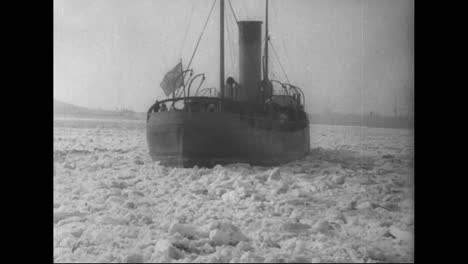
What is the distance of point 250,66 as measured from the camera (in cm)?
702

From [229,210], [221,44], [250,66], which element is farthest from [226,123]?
[229,210]

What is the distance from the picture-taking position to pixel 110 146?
634 cm

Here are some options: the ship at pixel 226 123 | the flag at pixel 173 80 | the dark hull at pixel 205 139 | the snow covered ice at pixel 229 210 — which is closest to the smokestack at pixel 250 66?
the ship at pixel 226 123

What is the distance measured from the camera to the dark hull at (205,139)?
5.96 metres

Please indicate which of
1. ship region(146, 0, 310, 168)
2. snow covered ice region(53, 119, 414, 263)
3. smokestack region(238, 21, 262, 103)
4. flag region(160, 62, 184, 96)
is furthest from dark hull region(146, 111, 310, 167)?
flag region(160, 62, 184, 96)

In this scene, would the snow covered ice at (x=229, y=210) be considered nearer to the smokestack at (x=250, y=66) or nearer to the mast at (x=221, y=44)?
the mast at (x=221, y=44)

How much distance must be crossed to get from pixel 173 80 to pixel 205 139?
1.17 metres

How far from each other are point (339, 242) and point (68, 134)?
2750mm

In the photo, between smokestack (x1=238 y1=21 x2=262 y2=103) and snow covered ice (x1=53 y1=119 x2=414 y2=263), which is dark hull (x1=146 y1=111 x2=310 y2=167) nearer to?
snow covered ice (x1=53 y1=119 x2=414 y2=263)

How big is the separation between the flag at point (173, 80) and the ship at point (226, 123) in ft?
0.12

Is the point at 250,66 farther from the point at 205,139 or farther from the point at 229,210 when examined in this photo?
the point at 229,210
